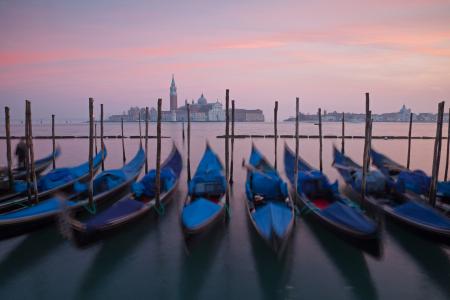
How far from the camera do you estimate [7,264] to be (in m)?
6.05

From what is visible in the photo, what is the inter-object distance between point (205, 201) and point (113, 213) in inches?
80.2

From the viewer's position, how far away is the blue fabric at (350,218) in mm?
5653

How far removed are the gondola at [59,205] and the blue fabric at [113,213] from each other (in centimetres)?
54

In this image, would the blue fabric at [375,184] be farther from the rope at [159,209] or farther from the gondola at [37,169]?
the gondola at [37,169]

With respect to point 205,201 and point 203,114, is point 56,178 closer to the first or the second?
point 205,201

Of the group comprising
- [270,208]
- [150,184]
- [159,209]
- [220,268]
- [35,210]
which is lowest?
[220,268]

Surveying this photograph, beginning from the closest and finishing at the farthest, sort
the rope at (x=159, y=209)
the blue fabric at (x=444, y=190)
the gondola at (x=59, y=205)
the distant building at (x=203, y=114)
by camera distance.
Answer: the gondola at (x=59, y=205) < the rope at (x=159, y=209) < the blue fabric at (x=444, y=190) < the distant building at (x=203, y=114)

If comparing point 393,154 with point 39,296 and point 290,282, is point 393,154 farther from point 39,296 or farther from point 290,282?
point 39,296

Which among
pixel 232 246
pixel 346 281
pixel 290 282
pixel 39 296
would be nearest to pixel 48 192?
pixel 39 296

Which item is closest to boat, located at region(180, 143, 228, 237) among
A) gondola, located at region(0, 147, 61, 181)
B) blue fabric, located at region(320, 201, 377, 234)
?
blue fabric, located at region(320, 201, 377, 234)

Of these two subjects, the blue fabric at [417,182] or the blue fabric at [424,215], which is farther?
the blue fabric at [417,182]

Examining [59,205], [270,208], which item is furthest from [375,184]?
[59,205]

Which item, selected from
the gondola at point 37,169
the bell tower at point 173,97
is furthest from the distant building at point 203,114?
the gondola at point 37,169

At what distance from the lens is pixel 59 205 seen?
7.20 m
